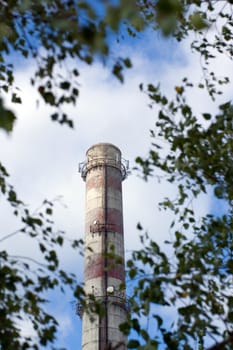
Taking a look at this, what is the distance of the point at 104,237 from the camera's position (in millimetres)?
29656

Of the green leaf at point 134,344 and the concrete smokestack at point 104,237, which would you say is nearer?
the green leaf at point 134,344

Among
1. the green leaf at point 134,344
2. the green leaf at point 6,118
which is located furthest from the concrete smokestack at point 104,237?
the green leaf at point 6,118

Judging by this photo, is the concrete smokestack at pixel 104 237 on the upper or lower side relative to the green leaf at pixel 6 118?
upper

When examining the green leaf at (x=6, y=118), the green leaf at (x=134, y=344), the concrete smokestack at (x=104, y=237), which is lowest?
the green leaf at (x=134, y=344)

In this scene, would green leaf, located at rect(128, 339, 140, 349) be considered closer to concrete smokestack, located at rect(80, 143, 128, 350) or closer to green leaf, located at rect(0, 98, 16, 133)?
green leaf, located at rect(0, 98, 16, 133)

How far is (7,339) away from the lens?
436 cm

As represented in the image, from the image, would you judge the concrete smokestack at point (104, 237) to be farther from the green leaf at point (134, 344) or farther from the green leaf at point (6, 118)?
the green leaf at point (6, 118)

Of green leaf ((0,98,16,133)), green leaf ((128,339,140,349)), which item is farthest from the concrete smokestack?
green leaf ((0,98,16,133))

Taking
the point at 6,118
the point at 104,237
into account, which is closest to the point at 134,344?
the point at 6,118

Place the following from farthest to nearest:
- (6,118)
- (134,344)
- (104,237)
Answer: (104,237) < (134,344) < (6,118)

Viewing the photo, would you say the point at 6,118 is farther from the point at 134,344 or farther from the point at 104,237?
the point at 104,237

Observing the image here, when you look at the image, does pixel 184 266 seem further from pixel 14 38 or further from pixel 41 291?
pixel 14 38

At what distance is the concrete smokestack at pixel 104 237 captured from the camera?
90.3ft

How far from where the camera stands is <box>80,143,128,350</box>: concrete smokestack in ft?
90.3
